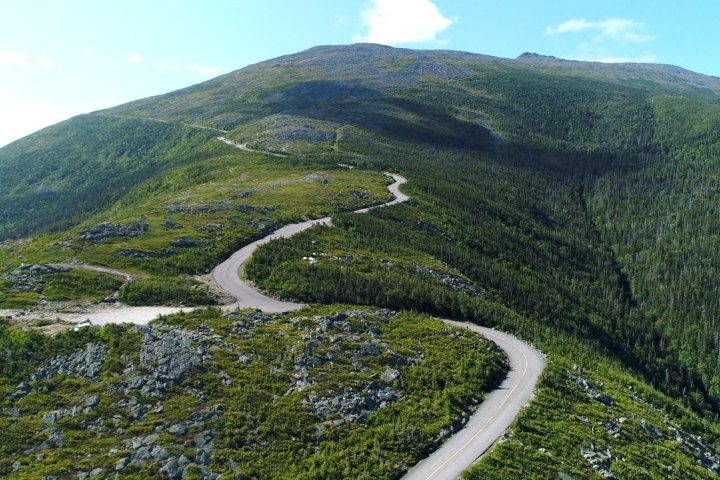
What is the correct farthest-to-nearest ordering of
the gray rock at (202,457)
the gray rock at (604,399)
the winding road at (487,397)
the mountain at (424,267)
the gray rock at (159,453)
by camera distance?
1. the gray rock at (604,399)
2. the mountain at (424,267)
3. the winding road at (487,397)
4. the gray rock at (159,453)
5. the gray rock at (202,457)

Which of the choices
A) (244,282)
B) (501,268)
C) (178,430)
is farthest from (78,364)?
(501,268)

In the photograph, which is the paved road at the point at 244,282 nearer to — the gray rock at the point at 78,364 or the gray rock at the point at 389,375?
the gray rock at the point at 78,364

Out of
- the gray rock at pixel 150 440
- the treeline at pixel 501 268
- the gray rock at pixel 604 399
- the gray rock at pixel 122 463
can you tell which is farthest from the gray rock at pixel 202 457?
the gray rock at pixel 604 399

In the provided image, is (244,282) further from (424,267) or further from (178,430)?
(178,430)

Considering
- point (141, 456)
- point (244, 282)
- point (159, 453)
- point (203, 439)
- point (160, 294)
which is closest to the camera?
point (141, 456)

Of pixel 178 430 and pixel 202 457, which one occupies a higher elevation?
pixel 178 430

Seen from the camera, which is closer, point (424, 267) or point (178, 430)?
point (178, 430)

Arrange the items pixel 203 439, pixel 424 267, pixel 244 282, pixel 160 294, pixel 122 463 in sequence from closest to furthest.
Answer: pixel 122 463 → pixel 203 439 → pixel 160 294 → pixel 244 282 → pixel 424 267
